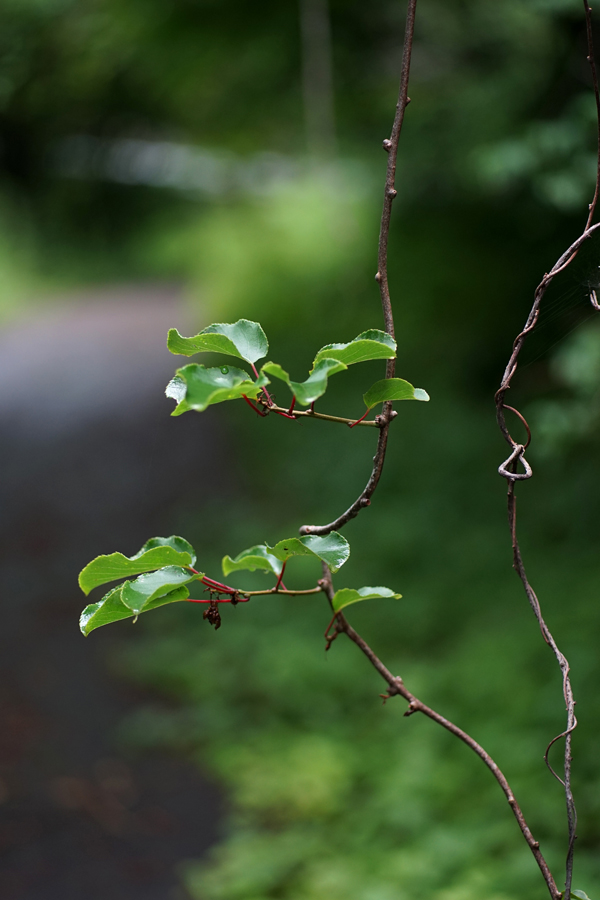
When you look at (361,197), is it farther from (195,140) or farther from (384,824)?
(384,824)

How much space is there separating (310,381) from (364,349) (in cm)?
7

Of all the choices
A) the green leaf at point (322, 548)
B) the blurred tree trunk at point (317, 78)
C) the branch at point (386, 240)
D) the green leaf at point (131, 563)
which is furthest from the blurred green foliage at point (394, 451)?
the green leaf at point (131, 563)

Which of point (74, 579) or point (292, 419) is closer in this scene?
point (292, 419)

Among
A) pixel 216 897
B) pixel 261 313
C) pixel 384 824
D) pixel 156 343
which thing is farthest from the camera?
pixel 156 343

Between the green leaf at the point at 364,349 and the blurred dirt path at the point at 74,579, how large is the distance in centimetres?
229

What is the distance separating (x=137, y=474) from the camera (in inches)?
217

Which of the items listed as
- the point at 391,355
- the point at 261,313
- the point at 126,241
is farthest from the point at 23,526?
the point at 126,241

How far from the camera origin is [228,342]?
660 mm

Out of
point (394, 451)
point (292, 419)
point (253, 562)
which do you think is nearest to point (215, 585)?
point (253, 562)

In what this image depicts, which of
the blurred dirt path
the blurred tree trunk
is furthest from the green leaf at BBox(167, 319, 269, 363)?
the blurred tree trunk

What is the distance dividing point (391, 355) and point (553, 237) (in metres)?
3.44

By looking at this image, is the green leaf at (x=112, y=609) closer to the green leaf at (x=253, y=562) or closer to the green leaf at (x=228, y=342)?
the green leaf at (x=253, y=562)

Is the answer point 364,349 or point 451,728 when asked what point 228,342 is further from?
point 451,728

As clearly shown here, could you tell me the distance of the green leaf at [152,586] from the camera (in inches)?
24.2
